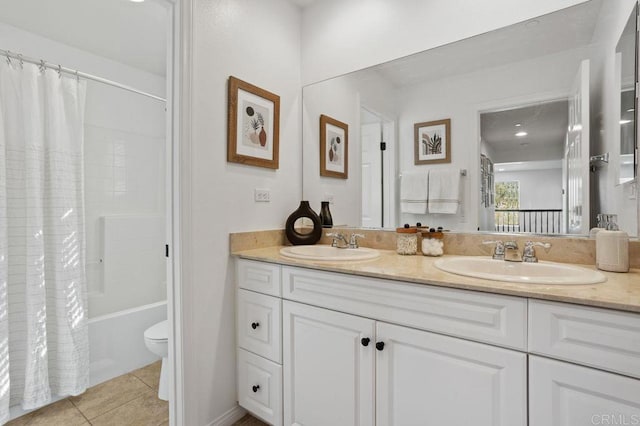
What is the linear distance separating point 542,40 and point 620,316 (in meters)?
1.22

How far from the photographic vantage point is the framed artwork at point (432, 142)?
164 cm

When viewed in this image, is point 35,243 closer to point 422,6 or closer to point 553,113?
point 422,6

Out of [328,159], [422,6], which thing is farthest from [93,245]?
[422,6]

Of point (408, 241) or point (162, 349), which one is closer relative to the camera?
point (408, 241)

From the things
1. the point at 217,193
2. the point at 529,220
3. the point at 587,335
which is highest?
the point at 217,193

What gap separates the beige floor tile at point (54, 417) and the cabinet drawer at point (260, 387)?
88 cm

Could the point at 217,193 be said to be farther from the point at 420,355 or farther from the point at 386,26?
the point at 386,26

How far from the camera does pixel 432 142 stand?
1.67 m

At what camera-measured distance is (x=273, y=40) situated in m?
1.93

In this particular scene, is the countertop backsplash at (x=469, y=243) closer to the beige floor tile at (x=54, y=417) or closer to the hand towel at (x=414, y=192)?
the hand towel at (x=414, y=192)

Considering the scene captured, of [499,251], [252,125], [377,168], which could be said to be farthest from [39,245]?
[499,251]

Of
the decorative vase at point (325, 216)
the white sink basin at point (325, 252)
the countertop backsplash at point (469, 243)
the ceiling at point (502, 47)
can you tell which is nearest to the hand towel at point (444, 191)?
the countertop backsplash at point (469, 243)

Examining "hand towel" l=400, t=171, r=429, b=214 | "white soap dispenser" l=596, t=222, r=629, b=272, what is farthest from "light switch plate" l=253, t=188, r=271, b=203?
"white soap dispenser" l=596, t=222, r=629, b=272

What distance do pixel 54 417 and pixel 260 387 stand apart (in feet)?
3.95
